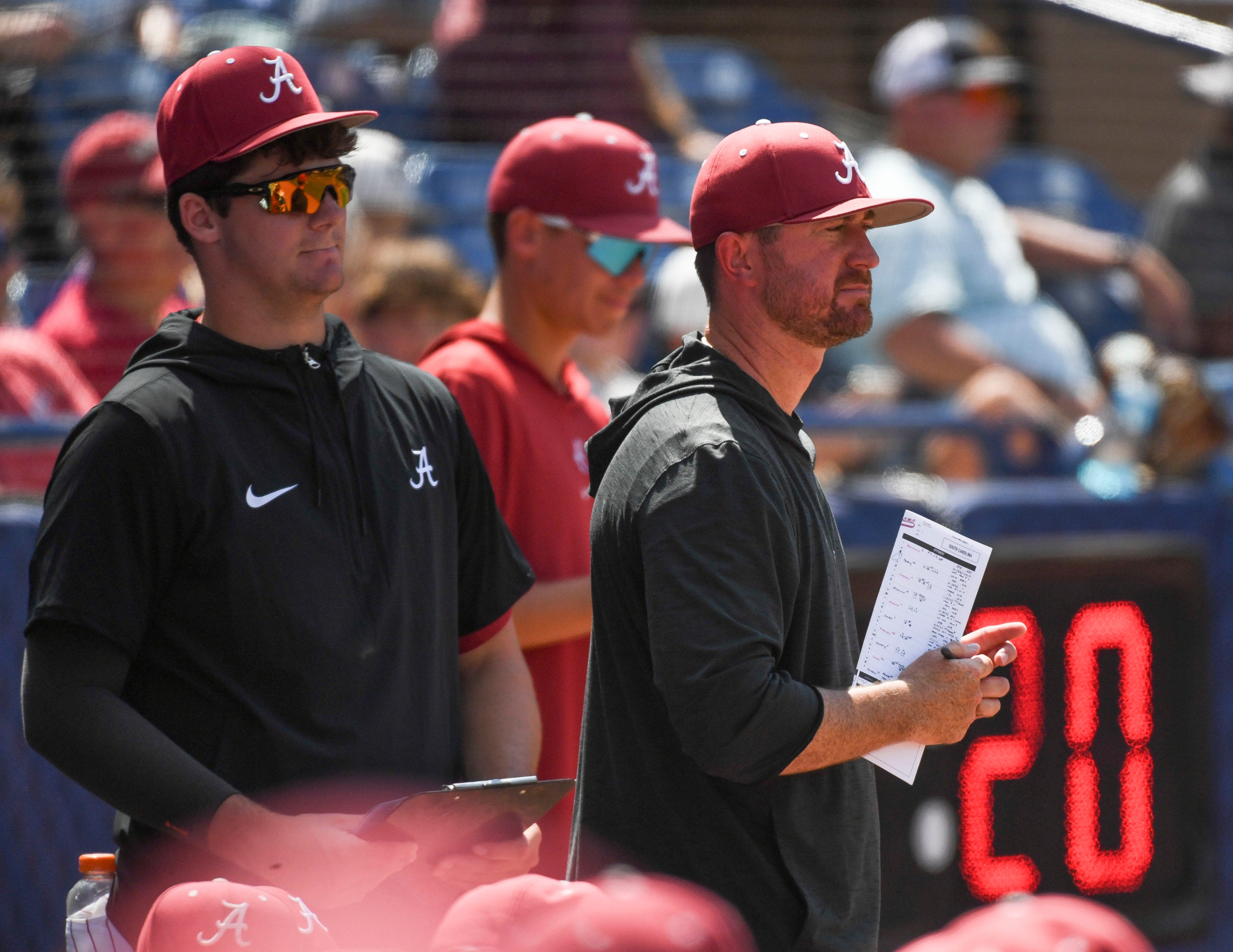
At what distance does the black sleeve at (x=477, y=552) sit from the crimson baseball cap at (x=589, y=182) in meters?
0.76

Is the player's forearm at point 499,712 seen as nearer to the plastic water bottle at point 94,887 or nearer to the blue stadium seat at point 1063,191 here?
the plastic water bottle at point 94,887

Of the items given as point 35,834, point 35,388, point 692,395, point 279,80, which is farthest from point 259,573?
point 35,388

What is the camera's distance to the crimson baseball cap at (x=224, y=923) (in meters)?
1.49

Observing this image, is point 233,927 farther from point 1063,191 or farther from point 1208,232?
point 1063,191

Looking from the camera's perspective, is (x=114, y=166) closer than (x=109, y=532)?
No

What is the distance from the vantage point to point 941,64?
6.07 meters

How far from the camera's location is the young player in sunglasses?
2178 millimetres

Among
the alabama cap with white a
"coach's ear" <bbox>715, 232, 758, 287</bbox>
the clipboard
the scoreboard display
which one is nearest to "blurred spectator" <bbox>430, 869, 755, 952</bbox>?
the clipboard

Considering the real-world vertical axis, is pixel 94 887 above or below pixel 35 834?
above

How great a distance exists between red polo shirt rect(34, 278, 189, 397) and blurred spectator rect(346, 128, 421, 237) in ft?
3.14

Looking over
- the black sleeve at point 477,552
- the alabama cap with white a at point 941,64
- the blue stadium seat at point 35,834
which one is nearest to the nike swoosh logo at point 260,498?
the black sleeve at point 477,552

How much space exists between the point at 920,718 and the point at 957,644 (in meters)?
0.15

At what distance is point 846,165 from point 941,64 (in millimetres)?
4006

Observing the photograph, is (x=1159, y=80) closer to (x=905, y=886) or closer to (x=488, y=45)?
(x=488, y=45)
